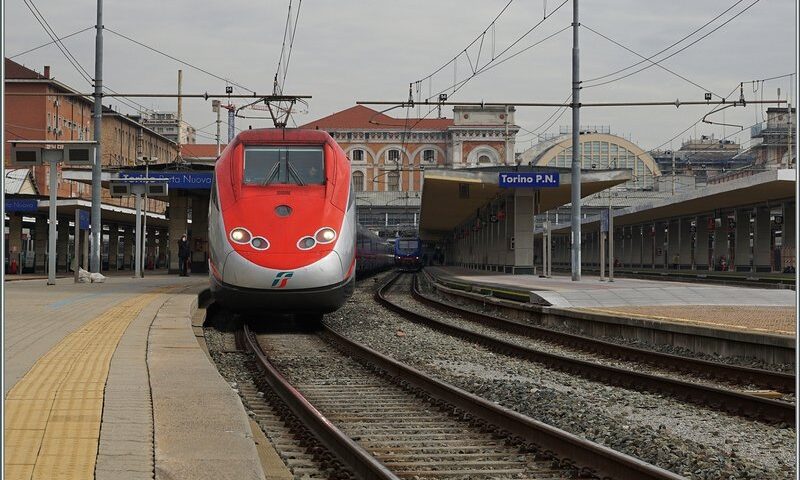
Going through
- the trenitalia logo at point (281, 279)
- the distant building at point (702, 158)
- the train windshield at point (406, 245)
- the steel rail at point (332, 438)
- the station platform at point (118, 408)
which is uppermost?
the distant building at point (702, 158)

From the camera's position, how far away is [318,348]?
1385 centimetres

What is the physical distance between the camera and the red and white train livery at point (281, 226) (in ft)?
45.2

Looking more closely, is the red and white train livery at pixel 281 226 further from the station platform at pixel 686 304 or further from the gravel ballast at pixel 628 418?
the station platform at pixel 686 304

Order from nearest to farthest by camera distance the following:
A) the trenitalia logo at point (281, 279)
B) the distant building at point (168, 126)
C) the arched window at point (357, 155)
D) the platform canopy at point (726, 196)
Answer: the trenitalia logo at point (281, 279)
the platform canopy at point (726, 196)
the arched window at point (357, 155)
the distant building at point (168, 126)

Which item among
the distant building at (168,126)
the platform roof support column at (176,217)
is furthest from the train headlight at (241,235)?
the distant building at (168,126)

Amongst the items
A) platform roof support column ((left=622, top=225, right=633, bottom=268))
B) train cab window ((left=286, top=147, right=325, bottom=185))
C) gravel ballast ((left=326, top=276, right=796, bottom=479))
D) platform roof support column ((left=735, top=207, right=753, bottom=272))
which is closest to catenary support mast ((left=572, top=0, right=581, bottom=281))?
train cab window ((left=286, top=147, right=325, bottom=185))

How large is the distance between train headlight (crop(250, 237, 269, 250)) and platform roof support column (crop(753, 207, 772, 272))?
29.8 meters

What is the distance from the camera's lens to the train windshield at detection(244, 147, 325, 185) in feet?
49.2

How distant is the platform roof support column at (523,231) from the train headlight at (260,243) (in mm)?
26258

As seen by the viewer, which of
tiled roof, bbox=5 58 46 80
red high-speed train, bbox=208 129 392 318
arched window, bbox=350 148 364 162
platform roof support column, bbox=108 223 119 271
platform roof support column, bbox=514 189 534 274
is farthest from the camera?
arched window, bbox=350 148 364 162

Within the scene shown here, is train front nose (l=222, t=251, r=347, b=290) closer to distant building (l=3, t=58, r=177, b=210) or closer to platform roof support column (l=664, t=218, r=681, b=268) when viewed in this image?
platform roof support column (l=664, t=218, r=681, b=268)

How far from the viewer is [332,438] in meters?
6.55

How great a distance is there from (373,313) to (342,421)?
1426 centimetres

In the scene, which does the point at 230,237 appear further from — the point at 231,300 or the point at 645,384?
the point at 645,384
